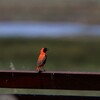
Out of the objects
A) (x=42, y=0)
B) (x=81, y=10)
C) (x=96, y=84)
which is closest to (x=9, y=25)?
(x=81, y=10)

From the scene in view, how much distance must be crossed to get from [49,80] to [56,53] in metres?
6.03

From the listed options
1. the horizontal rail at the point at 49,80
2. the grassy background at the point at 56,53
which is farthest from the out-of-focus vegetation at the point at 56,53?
the horizontal rail at the point at 49,80

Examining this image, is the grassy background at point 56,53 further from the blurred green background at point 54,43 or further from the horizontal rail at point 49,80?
the horizontal rail at point 49,80

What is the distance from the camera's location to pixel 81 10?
18.0 meters

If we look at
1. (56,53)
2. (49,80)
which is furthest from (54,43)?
(49,80)

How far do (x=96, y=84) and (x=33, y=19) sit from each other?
13125 millimetres

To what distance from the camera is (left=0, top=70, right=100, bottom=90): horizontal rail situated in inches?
175

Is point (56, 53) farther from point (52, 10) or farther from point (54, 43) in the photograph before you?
point (52, 10)

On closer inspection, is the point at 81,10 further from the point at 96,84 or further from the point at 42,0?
the point at 96,84

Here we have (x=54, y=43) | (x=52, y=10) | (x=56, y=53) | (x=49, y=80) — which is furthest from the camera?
(x=52, y=10)

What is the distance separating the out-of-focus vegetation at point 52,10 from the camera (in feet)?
55.8

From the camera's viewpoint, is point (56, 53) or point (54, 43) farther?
point (54, 43)

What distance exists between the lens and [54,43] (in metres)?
11.6

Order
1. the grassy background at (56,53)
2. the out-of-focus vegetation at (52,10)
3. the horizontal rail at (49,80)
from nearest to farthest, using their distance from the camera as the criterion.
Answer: the horizontal rail at (49,80) < the grassy background at (56,53) < the out-of-focus vegetation at (52,10)
